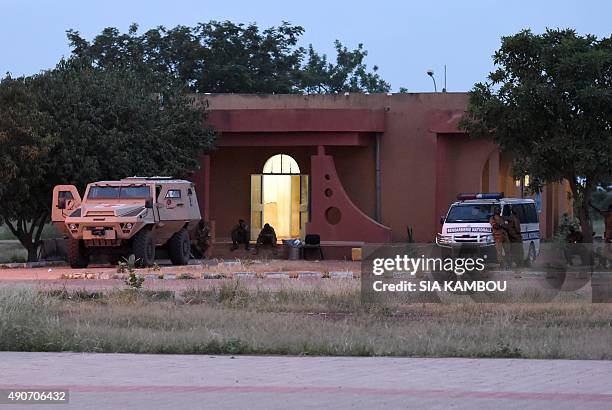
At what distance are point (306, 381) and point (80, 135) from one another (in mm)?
22765

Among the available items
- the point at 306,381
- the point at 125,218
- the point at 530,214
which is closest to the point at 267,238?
the point at 125,218

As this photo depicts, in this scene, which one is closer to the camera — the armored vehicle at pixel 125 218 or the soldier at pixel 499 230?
the soldier at pixel 499 230

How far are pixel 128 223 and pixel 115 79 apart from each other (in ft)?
27.2

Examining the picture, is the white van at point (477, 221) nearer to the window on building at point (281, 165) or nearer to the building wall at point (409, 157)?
the building wall at point (409, 157)

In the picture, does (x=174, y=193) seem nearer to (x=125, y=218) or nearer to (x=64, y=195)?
(x=125, y=218)

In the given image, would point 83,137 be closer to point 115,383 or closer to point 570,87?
point 570,87

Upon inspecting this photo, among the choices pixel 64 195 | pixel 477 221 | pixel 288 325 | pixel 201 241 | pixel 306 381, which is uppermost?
pixel 64 195

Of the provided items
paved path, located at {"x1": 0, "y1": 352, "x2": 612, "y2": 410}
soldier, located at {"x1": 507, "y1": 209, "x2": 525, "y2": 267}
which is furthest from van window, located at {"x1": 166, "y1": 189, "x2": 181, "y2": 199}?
paved path, located at {"x1": 0, "y1": 352, "x2": 612, "y2": 410}

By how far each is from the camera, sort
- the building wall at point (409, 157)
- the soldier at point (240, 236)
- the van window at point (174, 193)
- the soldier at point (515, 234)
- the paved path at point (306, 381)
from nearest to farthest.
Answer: the paved path at point (306, 381) → the soldier at point (515, 234) → the van window at point (174, 193) → the soldier at point (240, 236) → the building wall at point (409, 157)

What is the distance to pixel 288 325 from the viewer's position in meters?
15.0

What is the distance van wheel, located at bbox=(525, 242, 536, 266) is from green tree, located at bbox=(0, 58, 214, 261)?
11.3 metres

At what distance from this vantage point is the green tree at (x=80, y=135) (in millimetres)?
30234

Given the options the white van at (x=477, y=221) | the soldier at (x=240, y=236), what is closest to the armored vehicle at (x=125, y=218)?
the soldier at (x=240, y=236)

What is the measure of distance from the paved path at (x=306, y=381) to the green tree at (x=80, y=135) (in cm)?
1844
